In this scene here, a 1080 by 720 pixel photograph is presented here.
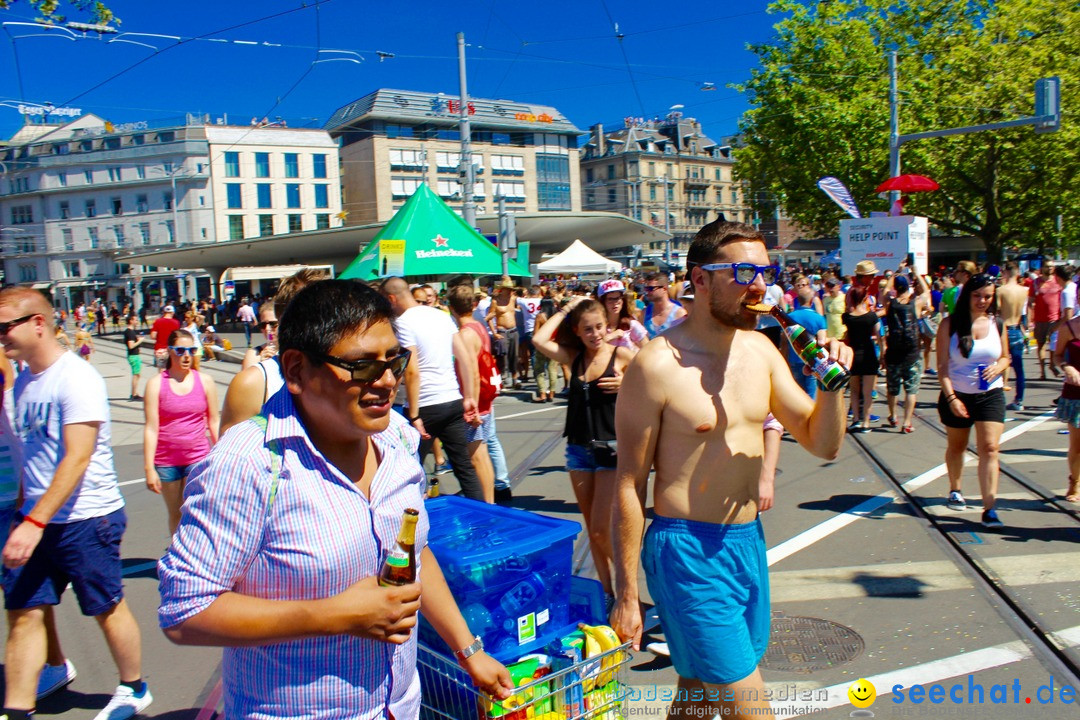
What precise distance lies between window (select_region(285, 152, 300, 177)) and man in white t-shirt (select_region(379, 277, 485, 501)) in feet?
226

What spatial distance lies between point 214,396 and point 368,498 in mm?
4019

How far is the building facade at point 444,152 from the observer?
7675 centimetres

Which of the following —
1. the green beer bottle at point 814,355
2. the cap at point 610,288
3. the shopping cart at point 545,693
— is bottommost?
the shopping cart at point 545,693

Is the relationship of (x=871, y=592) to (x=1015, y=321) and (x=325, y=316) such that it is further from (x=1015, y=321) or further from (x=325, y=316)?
(x=1015, y=321)

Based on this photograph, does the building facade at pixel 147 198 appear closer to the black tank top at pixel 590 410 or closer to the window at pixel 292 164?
the window at pixel 292 164

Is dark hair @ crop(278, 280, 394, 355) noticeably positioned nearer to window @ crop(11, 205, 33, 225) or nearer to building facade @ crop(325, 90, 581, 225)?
building facade @ crop(325, 90, 581, 225)

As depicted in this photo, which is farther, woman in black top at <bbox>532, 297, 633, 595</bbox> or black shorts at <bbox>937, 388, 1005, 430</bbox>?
black shorts at <bbox>937, 388, 1005, 430</bbox>

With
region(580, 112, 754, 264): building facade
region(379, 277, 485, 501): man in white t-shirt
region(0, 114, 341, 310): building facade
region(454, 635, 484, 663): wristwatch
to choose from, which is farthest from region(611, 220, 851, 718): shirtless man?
region(580, 112, 754, 264): building facade

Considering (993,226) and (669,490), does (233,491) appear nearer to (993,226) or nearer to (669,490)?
(669,490)

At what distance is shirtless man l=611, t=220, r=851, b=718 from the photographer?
2691 mm

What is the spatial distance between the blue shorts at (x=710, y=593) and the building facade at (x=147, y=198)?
71.0 m

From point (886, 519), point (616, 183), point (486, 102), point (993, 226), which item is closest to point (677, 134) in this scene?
point (616, 183)

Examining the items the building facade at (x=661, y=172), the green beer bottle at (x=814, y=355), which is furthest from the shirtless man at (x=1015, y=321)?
the building facade at (x=661, y=172)

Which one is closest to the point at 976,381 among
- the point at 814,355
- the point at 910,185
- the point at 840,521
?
the point at 840,521
